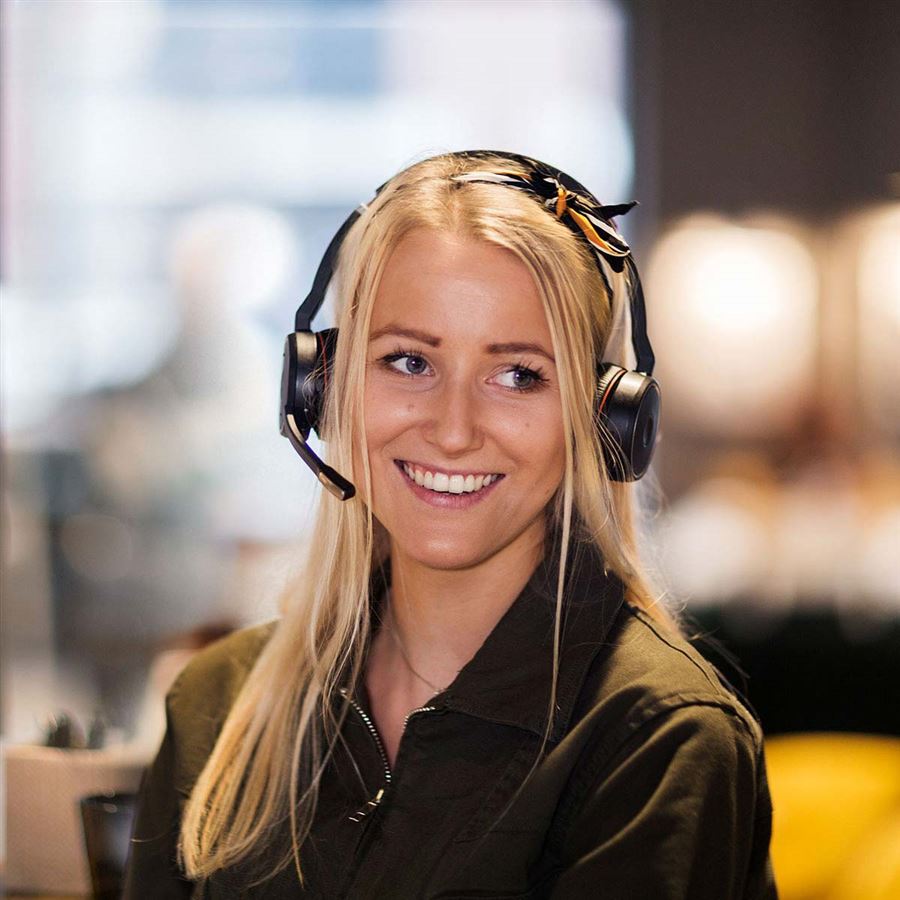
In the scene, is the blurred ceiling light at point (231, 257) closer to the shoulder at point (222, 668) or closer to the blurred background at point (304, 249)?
the blurred background at point (304, 249)

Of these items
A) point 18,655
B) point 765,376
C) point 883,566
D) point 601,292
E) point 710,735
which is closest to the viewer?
point 710,735

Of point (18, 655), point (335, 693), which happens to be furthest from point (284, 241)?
point (335, 693)

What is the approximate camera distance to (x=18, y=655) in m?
3.41

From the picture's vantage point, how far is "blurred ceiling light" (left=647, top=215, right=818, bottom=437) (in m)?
4.75

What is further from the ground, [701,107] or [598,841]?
[701,107]

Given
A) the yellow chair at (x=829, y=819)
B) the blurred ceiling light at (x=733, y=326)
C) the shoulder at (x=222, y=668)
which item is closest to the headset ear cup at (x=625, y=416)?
the shoulder at (x=222, y=668)

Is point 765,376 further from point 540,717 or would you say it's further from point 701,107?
point 540,717

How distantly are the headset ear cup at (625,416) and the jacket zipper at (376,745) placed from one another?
304 millimetres

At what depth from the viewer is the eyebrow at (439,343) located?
136 centimetres

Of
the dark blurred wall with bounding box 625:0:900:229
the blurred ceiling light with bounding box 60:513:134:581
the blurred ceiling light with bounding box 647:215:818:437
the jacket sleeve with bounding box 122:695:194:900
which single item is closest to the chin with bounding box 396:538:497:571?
the jacket sleeve with bounding box 122:695:194:900

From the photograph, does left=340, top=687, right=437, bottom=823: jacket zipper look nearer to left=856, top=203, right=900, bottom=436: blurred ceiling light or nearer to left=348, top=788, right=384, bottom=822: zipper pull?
left=348, top=788, right=384, bottom=822: zipper pull

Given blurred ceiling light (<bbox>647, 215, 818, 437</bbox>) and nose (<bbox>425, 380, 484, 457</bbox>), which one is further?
blurred ceiling light (<bbox>647, 215, 818, 437</bbox>)

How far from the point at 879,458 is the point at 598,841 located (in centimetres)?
339

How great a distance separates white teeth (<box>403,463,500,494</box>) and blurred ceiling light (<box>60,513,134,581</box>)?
2446 mm
